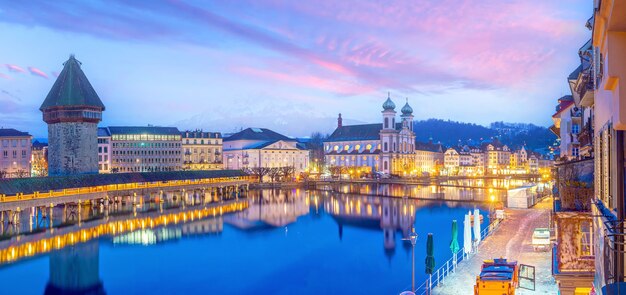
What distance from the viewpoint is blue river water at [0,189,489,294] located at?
2601 cm

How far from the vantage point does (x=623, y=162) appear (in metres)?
5.27

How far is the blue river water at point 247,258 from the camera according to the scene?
2601 cm

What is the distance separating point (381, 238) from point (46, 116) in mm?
42485

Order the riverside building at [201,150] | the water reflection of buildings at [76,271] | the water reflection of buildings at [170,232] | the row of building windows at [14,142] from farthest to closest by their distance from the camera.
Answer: the riverside building at [201,150], the row of building windows at [14,142], the water reflection of buildings at [170,232], the water reflection of buildings at [76,271]

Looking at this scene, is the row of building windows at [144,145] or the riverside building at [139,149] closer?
the riverside building at [139,149]

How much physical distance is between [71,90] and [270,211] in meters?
26.2

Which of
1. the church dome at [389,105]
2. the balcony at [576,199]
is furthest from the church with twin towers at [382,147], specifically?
the balcony at [576,199]

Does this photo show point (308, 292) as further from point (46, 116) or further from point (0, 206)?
point (46, 116)

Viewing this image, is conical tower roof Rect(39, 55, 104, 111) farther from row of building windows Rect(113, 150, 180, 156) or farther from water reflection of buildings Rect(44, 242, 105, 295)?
row of building windows Rect(113, 150, 180, 156)

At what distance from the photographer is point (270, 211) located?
56000 mm

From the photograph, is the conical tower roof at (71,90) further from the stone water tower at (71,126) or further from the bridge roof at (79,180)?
the bridge roof at (79,180)

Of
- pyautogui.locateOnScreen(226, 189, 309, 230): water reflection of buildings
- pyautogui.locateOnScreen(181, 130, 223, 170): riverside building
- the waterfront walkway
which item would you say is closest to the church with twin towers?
pyautogui.locateOnScreen(181, 130, 223, 170): riverside building

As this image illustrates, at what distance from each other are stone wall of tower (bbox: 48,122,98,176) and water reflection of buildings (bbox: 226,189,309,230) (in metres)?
18.2

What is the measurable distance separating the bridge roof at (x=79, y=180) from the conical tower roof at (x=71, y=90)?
9651mm
